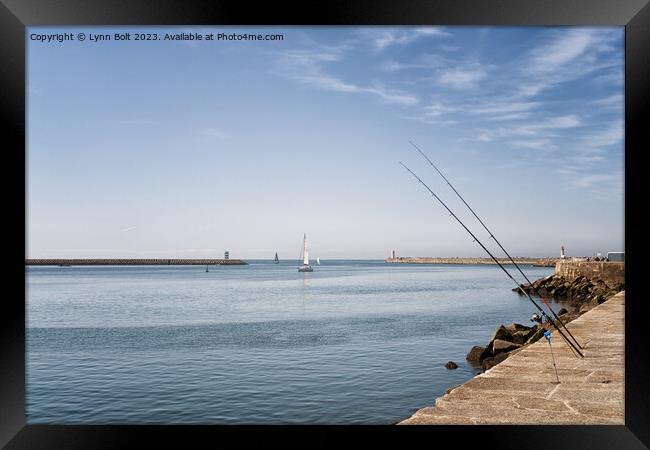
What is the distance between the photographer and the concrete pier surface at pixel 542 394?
2896 mm

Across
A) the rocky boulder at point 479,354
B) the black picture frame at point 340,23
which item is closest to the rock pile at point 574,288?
the rocky boulder at point 479,354

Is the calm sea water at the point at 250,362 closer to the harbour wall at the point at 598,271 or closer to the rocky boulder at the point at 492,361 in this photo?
the rocky boulder at the point at 492,361

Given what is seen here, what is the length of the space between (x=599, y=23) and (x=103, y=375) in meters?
8.66

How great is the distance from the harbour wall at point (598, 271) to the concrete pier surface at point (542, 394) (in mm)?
16624

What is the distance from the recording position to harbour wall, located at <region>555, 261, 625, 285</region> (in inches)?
771

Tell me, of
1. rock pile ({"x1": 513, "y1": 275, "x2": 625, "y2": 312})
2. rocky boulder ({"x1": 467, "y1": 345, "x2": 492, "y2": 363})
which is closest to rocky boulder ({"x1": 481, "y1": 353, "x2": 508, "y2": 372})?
rocky boulder ({"x1": 467, "y1": 345, "x2": 492, "y2": 363})

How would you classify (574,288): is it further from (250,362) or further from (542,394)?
(542,394)

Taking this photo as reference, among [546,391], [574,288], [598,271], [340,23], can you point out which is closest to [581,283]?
[574,288]

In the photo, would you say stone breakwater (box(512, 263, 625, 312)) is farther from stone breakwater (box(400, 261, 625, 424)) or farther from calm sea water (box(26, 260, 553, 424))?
stone breakwater (box(400, 261, 625, 424))

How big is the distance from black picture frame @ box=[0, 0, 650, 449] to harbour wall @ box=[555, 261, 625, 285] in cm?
1904

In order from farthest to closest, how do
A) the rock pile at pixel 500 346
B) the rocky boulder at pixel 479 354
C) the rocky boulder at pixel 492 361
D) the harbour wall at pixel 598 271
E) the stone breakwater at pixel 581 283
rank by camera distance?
the harbour wall at pixel 598 271, the stone breakwater at pixel 581 283, the rocky boulder at pixel 479 354, the rock pile at pixel 500 346, the rocky boulder at pixel 492 361

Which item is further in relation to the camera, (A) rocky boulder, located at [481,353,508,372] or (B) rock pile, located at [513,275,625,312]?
(B) rock pile, located at [513,275,625,312]

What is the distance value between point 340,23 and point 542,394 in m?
2.48

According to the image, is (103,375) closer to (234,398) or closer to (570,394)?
(234,398)
